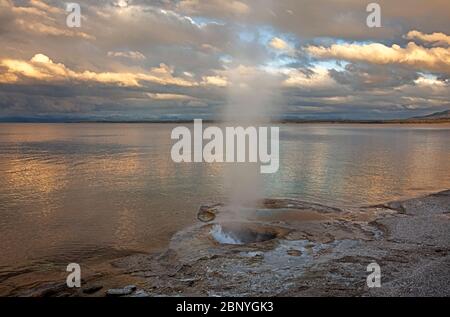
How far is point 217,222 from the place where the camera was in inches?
940

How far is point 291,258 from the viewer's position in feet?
56.3

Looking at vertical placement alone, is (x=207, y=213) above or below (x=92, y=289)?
above

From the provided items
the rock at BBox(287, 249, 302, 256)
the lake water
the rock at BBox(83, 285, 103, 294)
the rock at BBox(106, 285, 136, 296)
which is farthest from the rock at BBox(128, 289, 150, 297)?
the rock at BBox(287, 249, 302, 256)

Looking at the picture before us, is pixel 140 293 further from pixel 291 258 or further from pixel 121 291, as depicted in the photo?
pixel 291 258

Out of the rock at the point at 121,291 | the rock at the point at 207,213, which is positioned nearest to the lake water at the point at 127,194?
the rock at the point at 207,213

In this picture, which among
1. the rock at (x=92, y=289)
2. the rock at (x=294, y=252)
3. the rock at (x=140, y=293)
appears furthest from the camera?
the rock at (x=294, y=252)

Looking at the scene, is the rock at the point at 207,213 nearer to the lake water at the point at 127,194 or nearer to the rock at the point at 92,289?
the lake water at the point at 127,194

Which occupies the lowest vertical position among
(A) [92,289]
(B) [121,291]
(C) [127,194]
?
(A) [92,289]

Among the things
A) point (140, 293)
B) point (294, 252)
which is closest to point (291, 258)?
point (294, 252)

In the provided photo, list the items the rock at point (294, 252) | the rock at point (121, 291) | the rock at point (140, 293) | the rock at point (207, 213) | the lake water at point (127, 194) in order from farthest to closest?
1. the rock at point (207, 213)
2. the lake water at point (127, 194)
3. the rock at point (294, 252)
4. the rock at point (121, 291)
5. the rock at point (140, 293)

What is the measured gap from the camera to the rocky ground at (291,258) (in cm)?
1382

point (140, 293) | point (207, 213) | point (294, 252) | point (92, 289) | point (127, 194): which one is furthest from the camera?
point (127, 194)

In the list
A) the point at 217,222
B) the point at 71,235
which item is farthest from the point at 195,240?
the point at 71,235
